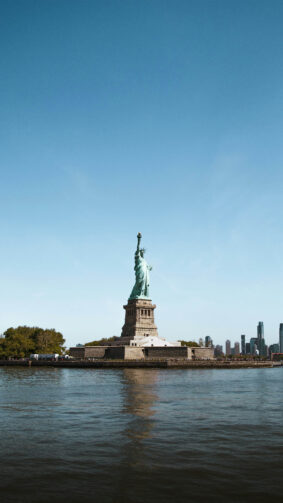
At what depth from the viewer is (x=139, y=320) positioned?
103 metres

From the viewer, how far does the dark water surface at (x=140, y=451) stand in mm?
15148

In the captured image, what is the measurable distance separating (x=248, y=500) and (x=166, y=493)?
270 cm

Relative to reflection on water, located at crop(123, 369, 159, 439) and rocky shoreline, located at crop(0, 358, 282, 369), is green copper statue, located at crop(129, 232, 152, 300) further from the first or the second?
reflection on water, located at crop(123, 369, 159, 439)

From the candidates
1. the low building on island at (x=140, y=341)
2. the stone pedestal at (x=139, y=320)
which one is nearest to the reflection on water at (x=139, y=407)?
the low building on island at (x=140, y=341)

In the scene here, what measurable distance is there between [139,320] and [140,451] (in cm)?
8378

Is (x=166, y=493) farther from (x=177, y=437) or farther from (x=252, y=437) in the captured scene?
(x=252, y=437)

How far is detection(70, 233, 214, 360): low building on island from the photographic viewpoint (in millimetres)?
92875

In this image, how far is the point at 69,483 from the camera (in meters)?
15.8

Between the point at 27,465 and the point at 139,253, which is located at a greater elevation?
the point at 139,253

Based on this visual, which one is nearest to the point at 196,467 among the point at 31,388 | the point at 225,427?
the point at 225,427

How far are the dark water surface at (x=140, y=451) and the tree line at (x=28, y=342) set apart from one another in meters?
72.9

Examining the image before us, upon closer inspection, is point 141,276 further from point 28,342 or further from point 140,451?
point 140,451

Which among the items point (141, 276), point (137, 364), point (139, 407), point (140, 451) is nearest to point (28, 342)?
point (141, 276)

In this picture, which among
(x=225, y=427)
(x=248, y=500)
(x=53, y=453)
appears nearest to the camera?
(x=248, y=500)
